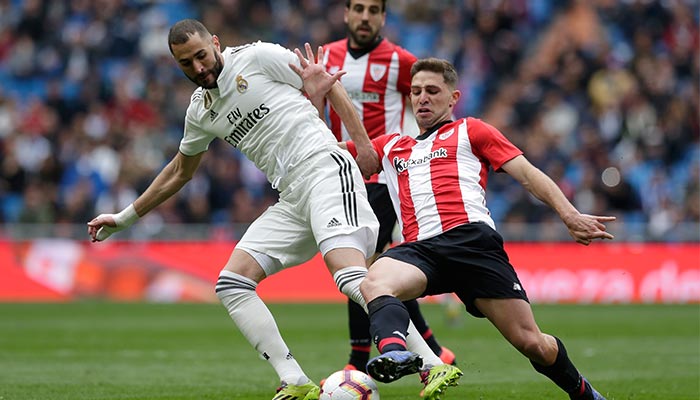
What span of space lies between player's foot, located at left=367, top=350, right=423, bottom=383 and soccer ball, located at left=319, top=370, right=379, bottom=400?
617 millimetres

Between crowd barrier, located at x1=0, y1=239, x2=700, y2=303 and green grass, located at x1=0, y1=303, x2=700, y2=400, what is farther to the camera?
crowd barrier, located at x1=0, y1=239, x2=700, y2=303

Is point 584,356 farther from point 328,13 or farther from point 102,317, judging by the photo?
point 328,13

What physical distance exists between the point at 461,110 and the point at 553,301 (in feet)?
16.4

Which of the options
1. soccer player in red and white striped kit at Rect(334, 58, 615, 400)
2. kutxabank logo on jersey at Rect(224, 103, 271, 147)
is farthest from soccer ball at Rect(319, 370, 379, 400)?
kutxabank logo on jersey at Rect(224, 103, 271, 147)

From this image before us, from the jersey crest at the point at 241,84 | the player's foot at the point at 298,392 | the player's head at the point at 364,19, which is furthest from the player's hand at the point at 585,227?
the player's head at the point at 364,19

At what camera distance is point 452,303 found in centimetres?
1612

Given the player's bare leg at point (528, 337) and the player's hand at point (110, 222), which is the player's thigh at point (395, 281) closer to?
the player's bare leg at point (528, 337)

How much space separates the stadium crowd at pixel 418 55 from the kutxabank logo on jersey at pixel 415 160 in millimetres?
13001

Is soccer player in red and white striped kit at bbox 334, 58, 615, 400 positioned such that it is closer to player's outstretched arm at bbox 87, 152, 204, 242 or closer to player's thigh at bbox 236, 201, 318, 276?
player's thigh at bbox 236, 201, 318, 276

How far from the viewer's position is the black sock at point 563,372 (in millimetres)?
7012

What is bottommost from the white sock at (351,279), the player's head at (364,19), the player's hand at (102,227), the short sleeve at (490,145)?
the white sock at (351,279)

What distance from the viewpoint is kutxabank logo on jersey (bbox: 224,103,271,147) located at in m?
7.56

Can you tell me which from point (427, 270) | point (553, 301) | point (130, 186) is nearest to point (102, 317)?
point (130, 186)

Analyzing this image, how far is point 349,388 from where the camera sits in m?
6.63
